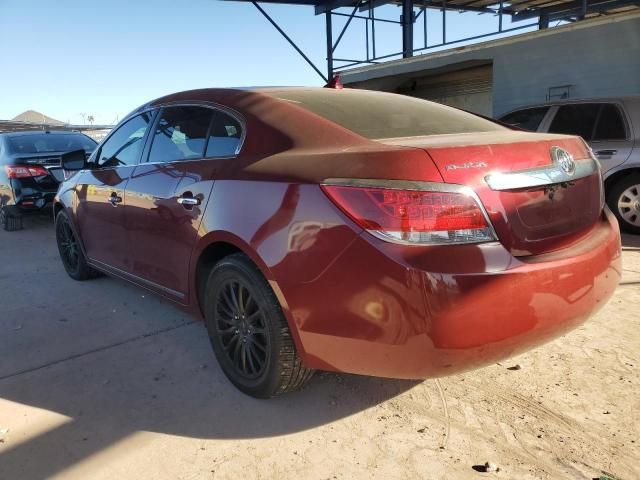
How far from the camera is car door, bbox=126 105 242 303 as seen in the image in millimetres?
2879

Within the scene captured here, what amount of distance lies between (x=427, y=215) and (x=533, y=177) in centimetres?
54

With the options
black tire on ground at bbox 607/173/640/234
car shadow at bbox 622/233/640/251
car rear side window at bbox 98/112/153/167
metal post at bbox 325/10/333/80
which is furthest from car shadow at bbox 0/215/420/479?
metal post at bbox 325/10/333/80

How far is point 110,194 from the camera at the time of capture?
3844 mm

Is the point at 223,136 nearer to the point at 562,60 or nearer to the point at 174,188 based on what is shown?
the point at 174,188

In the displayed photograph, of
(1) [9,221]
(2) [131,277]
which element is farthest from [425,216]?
(1) [9,221]

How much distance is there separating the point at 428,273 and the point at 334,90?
67.8 inches

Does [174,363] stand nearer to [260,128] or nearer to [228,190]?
[228,190]

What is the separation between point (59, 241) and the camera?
17.0ft

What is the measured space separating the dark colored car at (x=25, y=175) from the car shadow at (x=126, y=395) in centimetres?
440

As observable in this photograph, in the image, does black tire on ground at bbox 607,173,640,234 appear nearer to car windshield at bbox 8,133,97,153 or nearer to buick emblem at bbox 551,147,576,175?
buick emblem at bbox 551,147,576,175

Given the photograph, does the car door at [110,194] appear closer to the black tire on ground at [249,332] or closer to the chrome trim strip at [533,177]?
the black tire on ground at [249,332]

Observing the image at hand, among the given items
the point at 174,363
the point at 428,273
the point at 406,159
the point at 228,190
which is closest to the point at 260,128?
the point at 228,190

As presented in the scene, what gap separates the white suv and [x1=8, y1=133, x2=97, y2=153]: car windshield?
699 centimetres

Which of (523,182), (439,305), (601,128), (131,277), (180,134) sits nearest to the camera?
(439,305)
